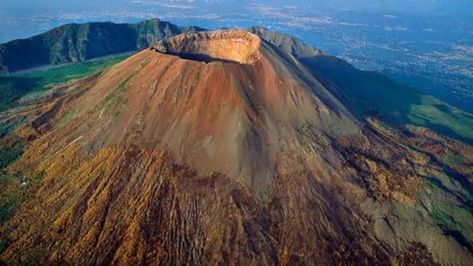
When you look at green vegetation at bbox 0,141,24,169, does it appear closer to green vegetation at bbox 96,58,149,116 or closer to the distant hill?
green vegetation at bbox 96,58,149,116

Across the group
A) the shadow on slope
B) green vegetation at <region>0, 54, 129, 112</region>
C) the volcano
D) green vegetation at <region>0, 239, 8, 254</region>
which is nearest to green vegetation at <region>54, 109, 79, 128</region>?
the volcano

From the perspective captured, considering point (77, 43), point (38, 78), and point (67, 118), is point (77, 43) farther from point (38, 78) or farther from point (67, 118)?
point (67, 118)

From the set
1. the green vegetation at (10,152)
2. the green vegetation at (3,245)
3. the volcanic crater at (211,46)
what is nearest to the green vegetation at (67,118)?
the green vegetation at (10,152)

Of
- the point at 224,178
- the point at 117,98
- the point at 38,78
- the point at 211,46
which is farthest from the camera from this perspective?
the point at 38,78

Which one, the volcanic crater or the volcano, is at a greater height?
the volcanic crater

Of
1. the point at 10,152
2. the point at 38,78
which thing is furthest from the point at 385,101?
the point at 38,78

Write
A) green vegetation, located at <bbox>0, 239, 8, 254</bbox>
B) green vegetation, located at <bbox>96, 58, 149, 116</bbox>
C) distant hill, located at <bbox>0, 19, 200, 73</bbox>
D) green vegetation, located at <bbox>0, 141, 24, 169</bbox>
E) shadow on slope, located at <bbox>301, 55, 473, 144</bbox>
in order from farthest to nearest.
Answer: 1. distant hill, located at <bbox>0, 19, 200, 73</bbox>
2. shadow on slope, located at <bbox>301, 55, 473, 144</bbox>
3. green vegetation, located at <bbox>96, 58, 149, 116</bbox>
4. green vegetation, located at <bbox>0, 141, 24, 169</bbox>
5. green vegetation, located at <bbox>0, 239, 8, 254</bbox>

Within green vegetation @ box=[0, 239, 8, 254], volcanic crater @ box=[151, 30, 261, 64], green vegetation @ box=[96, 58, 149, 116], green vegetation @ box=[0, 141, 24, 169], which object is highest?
volcanic crater @ box=[151, 30, 261, 64]
